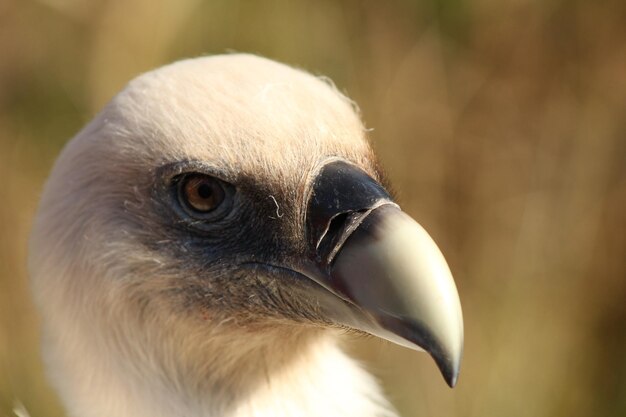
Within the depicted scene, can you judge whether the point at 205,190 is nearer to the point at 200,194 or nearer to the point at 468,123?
the point at 200,194

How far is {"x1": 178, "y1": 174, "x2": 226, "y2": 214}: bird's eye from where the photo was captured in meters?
1.62

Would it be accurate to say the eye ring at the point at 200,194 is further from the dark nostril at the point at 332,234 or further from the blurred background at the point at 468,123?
the blurred background at the point at 468,123

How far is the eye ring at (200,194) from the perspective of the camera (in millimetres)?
1614

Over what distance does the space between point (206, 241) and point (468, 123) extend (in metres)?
2.08

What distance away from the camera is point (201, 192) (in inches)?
64.0

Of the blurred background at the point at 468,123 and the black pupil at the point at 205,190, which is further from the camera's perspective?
the blurred background at the point at 468,123

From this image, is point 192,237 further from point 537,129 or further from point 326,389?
point 537,129

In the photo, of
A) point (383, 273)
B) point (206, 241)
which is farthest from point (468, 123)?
point (383, 273)

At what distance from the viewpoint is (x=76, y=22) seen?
344 cm

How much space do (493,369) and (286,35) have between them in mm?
1371

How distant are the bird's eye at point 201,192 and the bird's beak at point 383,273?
19 centimetres

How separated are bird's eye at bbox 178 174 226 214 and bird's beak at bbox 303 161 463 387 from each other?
0.19 m

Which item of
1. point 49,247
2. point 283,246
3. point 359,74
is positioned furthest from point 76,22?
point 283,246

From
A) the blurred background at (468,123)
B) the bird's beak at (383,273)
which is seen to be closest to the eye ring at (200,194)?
the bird's beak at (383,273)
